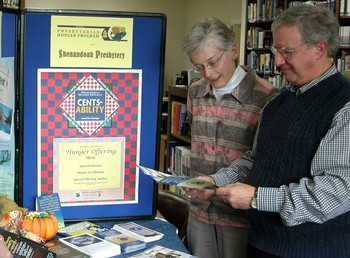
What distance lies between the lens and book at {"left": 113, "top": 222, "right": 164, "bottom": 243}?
63.7 inches

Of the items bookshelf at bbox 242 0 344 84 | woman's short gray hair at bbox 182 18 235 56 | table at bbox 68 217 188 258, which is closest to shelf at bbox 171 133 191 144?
bookshelf at bbox 242 0 344 84

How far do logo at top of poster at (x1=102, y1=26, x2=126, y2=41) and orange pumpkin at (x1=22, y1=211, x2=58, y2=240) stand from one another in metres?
0.64

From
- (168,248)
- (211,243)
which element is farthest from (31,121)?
(211,243)

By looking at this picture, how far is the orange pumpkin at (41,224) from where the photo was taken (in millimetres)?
1511

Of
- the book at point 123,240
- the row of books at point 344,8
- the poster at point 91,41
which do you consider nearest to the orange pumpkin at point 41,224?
the book at point 123,240

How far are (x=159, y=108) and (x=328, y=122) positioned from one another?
1.97ft

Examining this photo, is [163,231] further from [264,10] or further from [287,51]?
[264,10]

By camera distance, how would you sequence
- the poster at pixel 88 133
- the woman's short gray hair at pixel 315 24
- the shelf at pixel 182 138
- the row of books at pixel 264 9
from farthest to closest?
the row of books at pixel 264 9 → the shelf at pixel 182 138 → the poster at pixel 88 133 → the woman's short gray hair at pixel 315 24

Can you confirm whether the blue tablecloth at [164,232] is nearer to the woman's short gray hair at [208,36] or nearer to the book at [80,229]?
Answer: the book at [80,229]

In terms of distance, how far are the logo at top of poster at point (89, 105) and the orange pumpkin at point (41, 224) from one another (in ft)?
1.06

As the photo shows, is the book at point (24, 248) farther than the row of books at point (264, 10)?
No

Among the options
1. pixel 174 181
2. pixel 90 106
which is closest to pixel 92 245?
pixel 174 181

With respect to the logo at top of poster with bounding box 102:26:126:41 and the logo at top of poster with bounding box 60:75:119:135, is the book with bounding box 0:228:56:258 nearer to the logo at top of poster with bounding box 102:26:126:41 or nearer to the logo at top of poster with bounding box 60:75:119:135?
the logo at top of poster with bounding box 60:75:119:135

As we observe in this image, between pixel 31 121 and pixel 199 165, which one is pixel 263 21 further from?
pixel 31 121
